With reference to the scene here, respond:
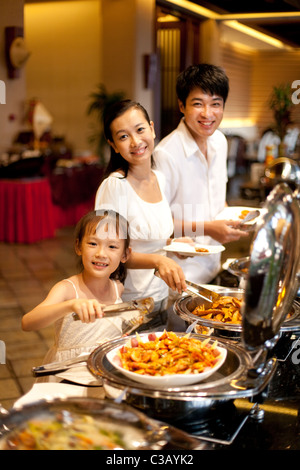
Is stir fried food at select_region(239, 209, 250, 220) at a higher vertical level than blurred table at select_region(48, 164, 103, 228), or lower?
higher

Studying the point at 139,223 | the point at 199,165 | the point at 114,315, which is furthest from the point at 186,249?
the point at 199,165

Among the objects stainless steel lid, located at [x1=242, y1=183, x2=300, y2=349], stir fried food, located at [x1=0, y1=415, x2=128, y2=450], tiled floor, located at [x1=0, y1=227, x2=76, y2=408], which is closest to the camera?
stir fried food, located at [x1=0, y1=415, x2=128, y2=450]

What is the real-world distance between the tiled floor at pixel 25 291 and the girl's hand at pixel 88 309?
149cm

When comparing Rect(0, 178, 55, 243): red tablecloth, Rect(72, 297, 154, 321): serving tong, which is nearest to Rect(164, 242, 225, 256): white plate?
Rect(72, 297, 154, 321): serving tong

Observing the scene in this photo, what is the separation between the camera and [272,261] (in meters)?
1.00

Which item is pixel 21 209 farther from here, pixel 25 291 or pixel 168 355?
pixel 168 355

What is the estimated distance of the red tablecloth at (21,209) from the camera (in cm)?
651

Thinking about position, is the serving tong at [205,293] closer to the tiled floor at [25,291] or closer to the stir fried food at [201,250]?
the stir fried food at [201,250]

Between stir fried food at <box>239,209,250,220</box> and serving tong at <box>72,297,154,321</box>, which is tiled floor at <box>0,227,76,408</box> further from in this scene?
serving tong at <box>72,297,154,321</box>

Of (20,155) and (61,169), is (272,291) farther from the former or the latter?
(61,169)

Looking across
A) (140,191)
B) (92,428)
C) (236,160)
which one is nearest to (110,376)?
(92,428)

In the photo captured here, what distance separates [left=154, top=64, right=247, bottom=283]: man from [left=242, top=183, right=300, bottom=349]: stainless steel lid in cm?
102

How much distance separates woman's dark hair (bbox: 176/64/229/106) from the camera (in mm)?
2029

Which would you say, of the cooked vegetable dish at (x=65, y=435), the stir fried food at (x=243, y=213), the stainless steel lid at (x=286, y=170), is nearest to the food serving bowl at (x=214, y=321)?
the stainless steel lid at (x=286, y=170)
